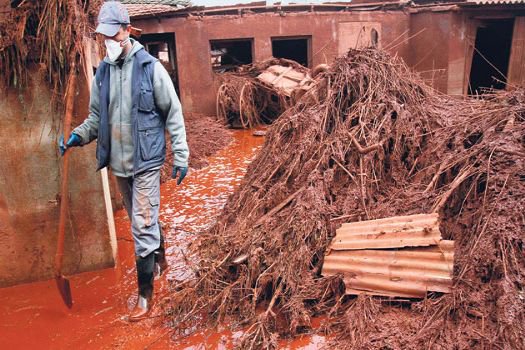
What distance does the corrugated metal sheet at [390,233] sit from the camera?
312 cm

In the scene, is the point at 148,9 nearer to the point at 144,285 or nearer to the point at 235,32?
the point at 235,32

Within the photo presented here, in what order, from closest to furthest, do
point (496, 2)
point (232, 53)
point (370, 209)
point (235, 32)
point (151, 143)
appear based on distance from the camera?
point (151, 143) < point (370, 209) < point (496, 2) < point (235, 32) < point (232, 53)

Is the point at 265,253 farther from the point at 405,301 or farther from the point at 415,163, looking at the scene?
the point at 415,163

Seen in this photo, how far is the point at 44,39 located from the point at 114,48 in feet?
2.69

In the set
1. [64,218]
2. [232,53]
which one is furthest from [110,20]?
[232,53]

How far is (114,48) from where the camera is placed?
3.21 metres

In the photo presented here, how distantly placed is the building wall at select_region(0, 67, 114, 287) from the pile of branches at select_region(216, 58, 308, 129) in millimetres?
7436

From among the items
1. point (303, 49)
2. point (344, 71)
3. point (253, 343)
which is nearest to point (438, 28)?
point (303, 49)

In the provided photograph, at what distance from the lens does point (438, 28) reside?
40.0 ft

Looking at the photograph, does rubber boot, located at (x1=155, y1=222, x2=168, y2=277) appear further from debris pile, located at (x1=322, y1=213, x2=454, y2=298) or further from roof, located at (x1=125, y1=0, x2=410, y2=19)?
roof, located at (x1=125, y1=0, x2=410, y2=19)

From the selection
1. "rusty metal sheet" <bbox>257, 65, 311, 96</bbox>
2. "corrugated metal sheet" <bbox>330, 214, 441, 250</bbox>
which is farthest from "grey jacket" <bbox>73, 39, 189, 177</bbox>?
"rusty metal sheet" <bbox>257, 65, 311, 96</bbox>

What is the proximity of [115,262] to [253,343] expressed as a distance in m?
1.98

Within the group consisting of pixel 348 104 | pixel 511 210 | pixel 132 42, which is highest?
pixel 132 42

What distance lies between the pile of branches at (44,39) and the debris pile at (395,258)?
2.72 meters
